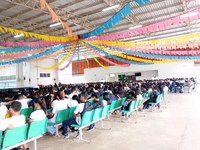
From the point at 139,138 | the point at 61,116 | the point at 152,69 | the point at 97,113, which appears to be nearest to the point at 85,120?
the point at 97,113

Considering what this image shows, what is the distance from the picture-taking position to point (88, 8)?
36.4 feet

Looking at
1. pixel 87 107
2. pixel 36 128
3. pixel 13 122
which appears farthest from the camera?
pixel 87 107

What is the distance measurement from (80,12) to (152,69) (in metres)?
15.4

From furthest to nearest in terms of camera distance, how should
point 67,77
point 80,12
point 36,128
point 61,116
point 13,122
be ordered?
point 67,77 → point 80,12 → point 61,116 → point 36,128 → point 13,122

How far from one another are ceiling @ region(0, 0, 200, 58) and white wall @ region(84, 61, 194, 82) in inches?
311

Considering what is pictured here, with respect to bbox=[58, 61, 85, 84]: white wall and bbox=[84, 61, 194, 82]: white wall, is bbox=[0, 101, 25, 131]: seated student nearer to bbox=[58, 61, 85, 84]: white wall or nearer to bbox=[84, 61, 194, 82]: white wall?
bbox=[84, 61, 194, 82]: white wall

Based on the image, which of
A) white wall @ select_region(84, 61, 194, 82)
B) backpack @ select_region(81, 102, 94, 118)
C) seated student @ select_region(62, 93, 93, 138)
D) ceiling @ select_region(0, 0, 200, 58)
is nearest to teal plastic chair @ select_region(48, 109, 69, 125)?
seated student @ select_region(62, 93, 93, 138)

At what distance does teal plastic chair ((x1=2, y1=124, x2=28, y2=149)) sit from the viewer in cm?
288

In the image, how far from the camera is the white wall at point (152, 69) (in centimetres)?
2152

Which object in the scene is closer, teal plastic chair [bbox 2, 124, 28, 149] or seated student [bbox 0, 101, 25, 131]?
teal plastic chair [bbox 2, 124, 28, 149]

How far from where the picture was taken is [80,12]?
11.7 m

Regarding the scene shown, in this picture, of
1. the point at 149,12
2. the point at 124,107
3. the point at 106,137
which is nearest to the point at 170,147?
the point at 106,137

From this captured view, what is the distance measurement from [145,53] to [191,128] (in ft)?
27.8

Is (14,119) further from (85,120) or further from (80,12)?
(80,12)
